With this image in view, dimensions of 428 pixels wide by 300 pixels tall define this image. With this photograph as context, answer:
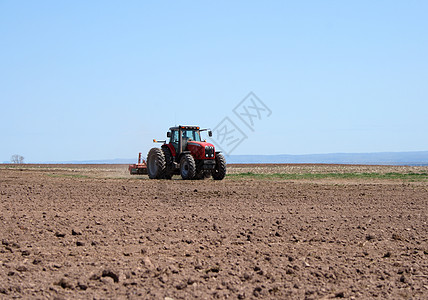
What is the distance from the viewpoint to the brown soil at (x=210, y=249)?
568 cm

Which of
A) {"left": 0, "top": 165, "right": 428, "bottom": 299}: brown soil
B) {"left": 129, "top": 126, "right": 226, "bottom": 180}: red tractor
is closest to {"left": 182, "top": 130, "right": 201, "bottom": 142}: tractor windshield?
{"left": 129, "top": 126, "right": 226, "bottom": 180}: red tractor

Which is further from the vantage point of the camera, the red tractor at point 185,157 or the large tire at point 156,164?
the large tire at point 156,164

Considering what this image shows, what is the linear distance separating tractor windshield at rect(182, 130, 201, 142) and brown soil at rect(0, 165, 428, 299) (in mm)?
Result: 9558

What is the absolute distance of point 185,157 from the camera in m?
21.2

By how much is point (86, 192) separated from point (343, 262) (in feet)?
32.2

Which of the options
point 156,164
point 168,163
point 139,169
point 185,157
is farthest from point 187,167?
point 139,169

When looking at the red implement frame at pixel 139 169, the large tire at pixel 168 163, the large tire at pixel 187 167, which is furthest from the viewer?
the red implement frame at pixel 139 169

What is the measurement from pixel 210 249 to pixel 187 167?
1397 cm

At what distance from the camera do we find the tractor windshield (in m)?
22.3

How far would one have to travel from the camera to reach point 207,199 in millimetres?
13656

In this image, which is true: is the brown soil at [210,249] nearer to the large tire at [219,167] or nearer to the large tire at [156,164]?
the large tire at [156,164]

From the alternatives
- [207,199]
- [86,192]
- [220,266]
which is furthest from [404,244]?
[86,192]

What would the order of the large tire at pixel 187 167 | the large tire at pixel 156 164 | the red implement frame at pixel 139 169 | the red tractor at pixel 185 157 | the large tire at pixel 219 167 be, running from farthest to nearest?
the red implement frame at pixel 139 169, the large tire at pixel 219 167, the large tire at pixel 156 164, the red tractor at pixel 185 157, the large tire at pixel 187 167

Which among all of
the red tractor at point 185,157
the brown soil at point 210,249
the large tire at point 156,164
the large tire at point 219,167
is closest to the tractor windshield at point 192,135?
the red tractor at point 185,157
